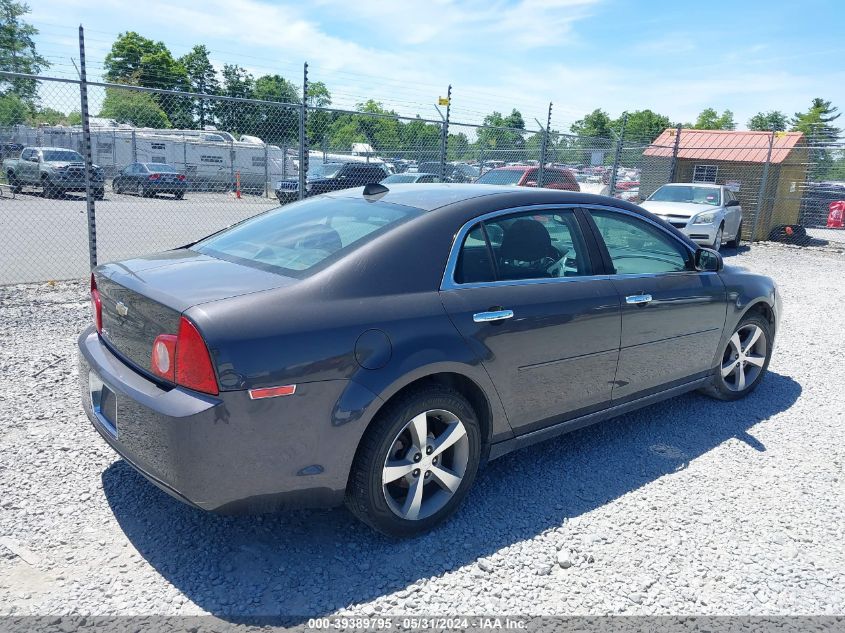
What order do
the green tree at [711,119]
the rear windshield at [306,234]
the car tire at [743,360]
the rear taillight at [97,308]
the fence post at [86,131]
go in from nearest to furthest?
the rear windshield at [306,234] → the rear taillight at [97,308] → the car tire at [743,360] → the fence post at [86,131] → the green tree at [711,119]

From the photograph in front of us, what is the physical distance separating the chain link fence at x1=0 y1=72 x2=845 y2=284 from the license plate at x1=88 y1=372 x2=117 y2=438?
7.88 metres

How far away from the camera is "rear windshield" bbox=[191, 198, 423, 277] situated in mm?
2936

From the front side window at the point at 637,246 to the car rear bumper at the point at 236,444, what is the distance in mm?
2063

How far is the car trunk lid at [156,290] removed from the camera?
2541mm

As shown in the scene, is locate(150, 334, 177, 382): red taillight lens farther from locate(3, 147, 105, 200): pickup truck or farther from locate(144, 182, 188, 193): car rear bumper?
locate(144, 182, 188, 193): car rear bumper

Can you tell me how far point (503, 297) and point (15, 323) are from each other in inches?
192

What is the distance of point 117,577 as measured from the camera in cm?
257

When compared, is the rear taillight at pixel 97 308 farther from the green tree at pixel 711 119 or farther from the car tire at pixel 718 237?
the green tree at pixel 711 119

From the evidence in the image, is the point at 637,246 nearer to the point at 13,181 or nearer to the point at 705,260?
the point at 705,260

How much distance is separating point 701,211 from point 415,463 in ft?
40.2

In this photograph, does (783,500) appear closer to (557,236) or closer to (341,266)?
(557,236)

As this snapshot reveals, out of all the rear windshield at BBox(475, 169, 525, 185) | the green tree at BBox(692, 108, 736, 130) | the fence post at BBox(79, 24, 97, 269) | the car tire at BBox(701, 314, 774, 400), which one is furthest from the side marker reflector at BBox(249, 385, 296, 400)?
the green tree at BBox(692, 108, 736, 130)

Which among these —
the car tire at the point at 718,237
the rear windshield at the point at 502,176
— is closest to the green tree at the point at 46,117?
the rear windshield at the point at 502,176

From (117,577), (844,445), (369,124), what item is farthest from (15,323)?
(369,124)
